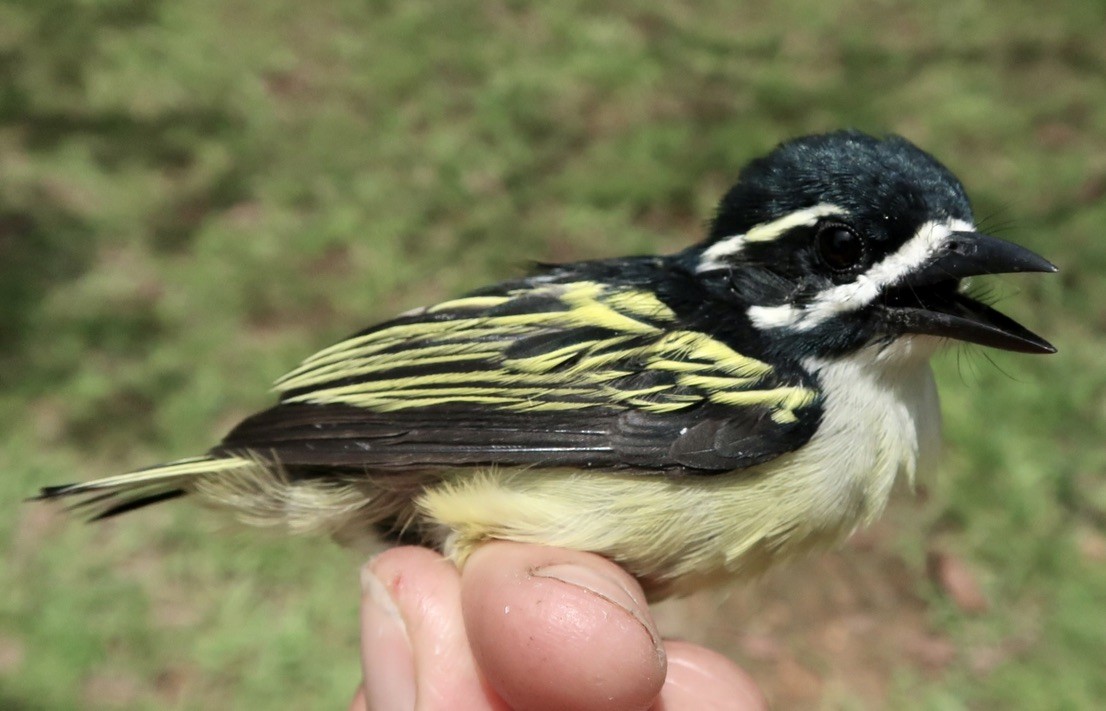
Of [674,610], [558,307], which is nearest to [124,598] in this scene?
[674,610]

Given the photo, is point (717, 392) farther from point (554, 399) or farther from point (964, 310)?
point (964, 310)

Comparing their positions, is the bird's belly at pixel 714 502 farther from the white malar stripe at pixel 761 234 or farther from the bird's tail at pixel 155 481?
the bird's tail at pixel 155 481

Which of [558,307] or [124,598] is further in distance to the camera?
[124,598]

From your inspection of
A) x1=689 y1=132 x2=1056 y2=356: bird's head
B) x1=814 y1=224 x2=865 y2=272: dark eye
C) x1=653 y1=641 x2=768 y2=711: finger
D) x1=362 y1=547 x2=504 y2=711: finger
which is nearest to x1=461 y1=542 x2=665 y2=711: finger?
x1=362 y1=547 x2=504 y2=711: finger

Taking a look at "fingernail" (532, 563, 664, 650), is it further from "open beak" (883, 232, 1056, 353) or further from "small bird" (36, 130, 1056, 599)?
"open beak" (883, 232, 1056, 353)

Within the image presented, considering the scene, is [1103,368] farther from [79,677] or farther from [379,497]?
[79,677]

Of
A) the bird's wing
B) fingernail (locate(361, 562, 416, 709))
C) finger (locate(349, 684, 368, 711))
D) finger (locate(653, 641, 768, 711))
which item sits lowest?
finger (locate(653, 641, 768, 711))

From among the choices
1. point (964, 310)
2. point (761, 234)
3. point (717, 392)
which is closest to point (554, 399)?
point (717, 392)
